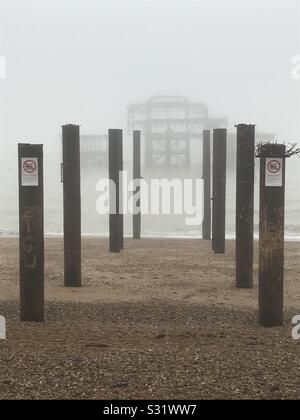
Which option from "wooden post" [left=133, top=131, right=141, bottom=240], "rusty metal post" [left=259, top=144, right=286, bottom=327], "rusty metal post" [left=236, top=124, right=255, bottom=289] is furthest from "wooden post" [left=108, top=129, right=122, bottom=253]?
"rusty metal post" [left=259, top=144, right=286, bottom=327]

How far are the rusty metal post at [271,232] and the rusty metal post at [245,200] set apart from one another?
2.30 metres

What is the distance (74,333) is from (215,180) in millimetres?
6447

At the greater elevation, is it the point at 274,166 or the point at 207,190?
the point at 274,166

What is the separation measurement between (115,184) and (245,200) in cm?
442

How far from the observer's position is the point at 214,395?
14.1ft

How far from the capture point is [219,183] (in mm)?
11734

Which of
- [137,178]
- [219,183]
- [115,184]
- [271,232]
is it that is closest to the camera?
[271,232]

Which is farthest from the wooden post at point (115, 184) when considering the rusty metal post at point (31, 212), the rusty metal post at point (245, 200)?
the rusty metal post at point (31, 212)

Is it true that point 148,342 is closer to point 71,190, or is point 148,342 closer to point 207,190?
point 71,190

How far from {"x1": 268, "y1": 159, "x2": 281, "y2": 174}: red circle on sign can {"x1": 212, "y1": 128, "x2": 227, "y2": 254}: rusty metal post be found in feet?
17.9

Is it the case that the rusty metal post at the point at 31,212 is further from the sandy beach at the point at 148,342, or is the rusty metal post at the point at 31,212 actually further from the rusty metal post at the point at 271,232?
the rusty metal post at the point at 271,232

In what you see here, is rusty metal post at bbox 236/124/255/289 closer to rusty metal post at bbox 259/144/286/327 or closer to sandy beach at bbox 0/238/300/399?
sandy beach at bbox 0/238/300/399

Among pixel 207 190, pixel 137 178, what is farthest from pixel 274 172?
pixel 137 178
